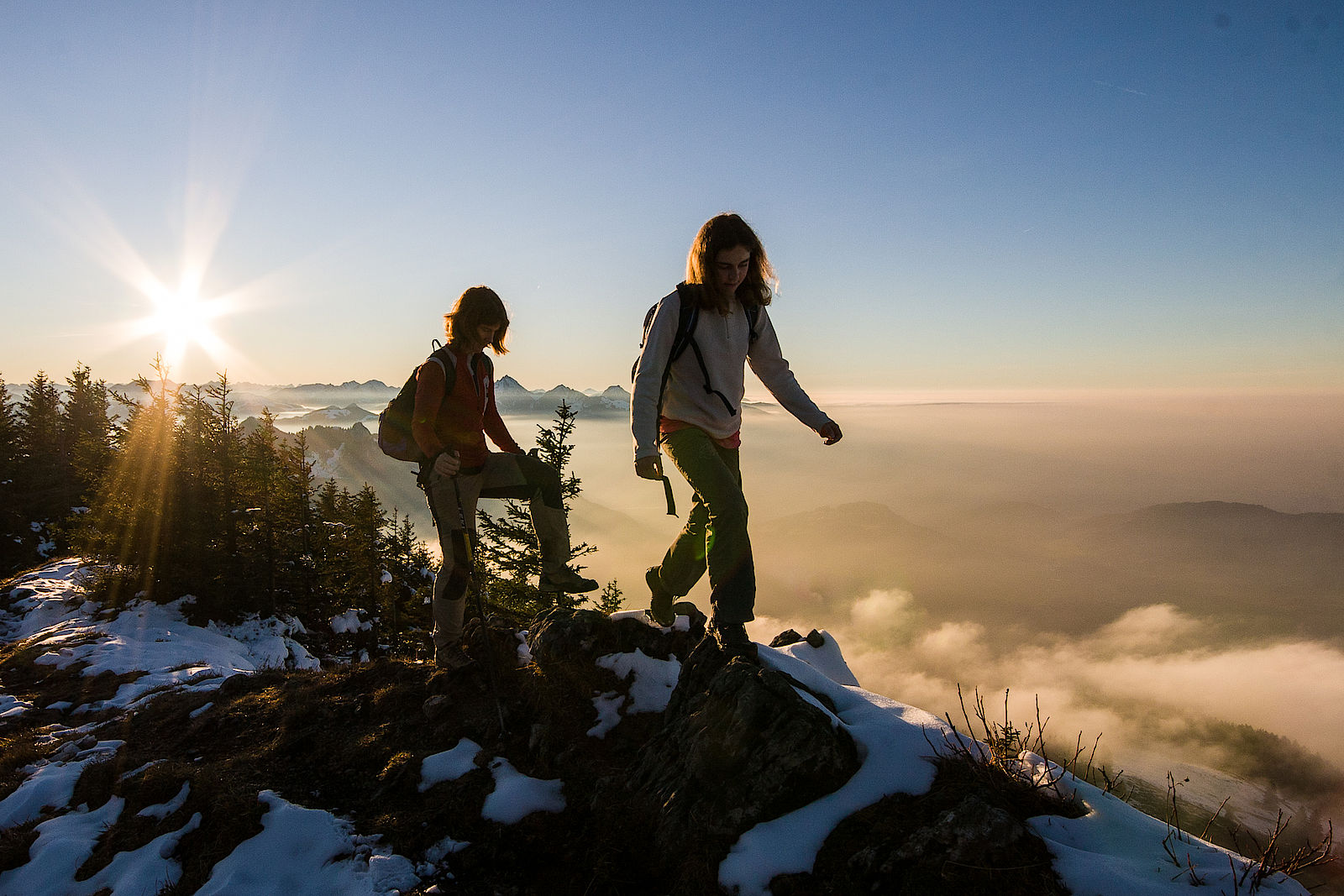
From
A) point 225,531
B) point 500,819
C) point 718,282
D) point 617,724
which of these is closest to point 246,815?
point 500,819

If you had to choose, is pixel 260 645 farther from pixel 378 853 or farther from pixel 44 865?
pixel 378 853

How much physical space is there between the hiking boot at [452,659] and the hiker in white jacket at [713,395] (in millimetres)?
2566

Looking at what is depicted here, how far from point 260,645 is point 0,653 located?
16.5 ft

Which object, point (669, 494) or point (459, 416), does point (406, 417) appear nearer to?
point (459, 416)

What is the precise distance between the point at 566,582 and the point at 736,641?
1798mm

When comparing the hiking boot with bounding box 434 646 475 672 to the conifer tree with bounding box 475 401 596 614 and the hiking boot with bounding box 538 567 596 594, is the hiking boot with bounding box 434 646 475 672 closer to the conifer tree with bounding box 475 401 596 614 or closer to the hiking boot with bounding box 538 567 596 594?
the hiking boot with bounding box 538 567 596 594

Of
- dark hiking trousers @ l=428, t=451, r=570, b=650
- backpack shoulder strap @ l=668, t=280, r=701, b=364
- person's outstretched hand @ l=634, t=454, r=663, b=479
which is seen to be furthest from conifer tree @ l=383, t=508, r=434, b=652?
backpack shoulder strap @ l=668, t=280, r=701, b=364

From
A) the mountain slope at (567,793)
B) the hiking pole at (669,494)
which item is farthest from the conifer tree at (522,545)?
the hiking pole at (669,494)

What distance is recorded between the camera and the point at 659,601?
18.1 ft

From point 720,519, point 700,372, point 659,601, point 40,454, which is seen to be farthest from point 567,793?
point 40,454

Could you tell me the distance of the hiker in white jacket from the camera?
14.3 ft

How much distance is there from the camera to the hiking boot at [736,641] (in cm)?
456

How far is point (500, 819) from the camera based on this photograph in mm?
4098

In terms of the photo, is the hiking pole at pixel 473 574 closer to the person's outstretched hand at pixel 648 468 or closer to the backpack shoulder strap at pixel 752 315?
the person's outstretched hand at pixel 648 468
